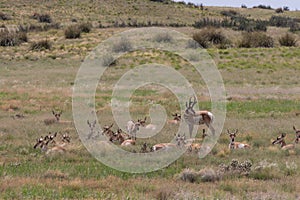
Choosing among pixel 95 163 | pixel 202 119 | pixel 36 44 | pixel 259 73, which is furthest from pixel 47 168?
pixel 36 44

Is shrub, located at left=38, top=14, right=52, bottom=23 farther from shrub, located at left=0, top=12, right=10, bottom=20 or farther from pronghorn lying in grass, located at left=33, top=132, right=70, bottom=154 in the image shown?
pronghorn lying in grass, located at left=33, top=132, right=70, bottom=154

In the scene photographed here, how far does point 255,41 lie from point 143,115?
3567 centimetres

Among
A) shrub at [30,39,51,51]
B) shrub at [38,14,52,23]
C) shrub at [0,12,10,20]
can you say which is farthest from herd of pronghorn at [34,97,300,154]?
shrub at [0,12,10,20]

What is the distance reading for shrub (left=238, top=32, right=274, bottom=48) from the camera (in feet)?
184

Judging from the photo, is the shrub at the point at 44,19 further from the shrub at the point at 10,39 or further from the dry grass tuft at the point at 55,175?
the dry grass tuft at the point at 55,175

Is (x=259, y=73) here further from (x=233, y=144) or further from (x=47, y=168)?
(x=47, y=168)

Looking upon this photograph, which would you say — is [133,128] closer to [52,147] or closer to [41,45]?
[52,147]

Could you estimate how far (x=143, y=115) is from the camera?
76.3 ft

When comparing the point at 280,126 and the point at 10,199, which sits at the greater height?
the point at 10,199

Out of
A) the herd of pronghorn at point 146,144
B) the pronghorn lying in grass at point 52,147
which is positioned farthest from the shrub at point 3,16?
the pronghorn lying in grass at point 52,147

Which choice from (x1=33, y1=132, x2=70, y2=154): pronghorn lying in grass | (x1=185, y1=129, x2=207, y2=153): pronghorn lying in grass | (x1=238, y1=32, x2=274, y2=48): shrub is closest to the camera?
(x1=33, y1=132, x2=70, y2=154): pronghorn lying in grass

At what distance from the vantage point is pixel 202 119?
60.5ft

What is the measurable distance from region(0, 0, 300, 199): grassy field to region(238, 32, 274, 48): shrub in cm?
332

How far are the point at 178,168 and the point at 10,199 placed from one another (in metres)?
4.51
